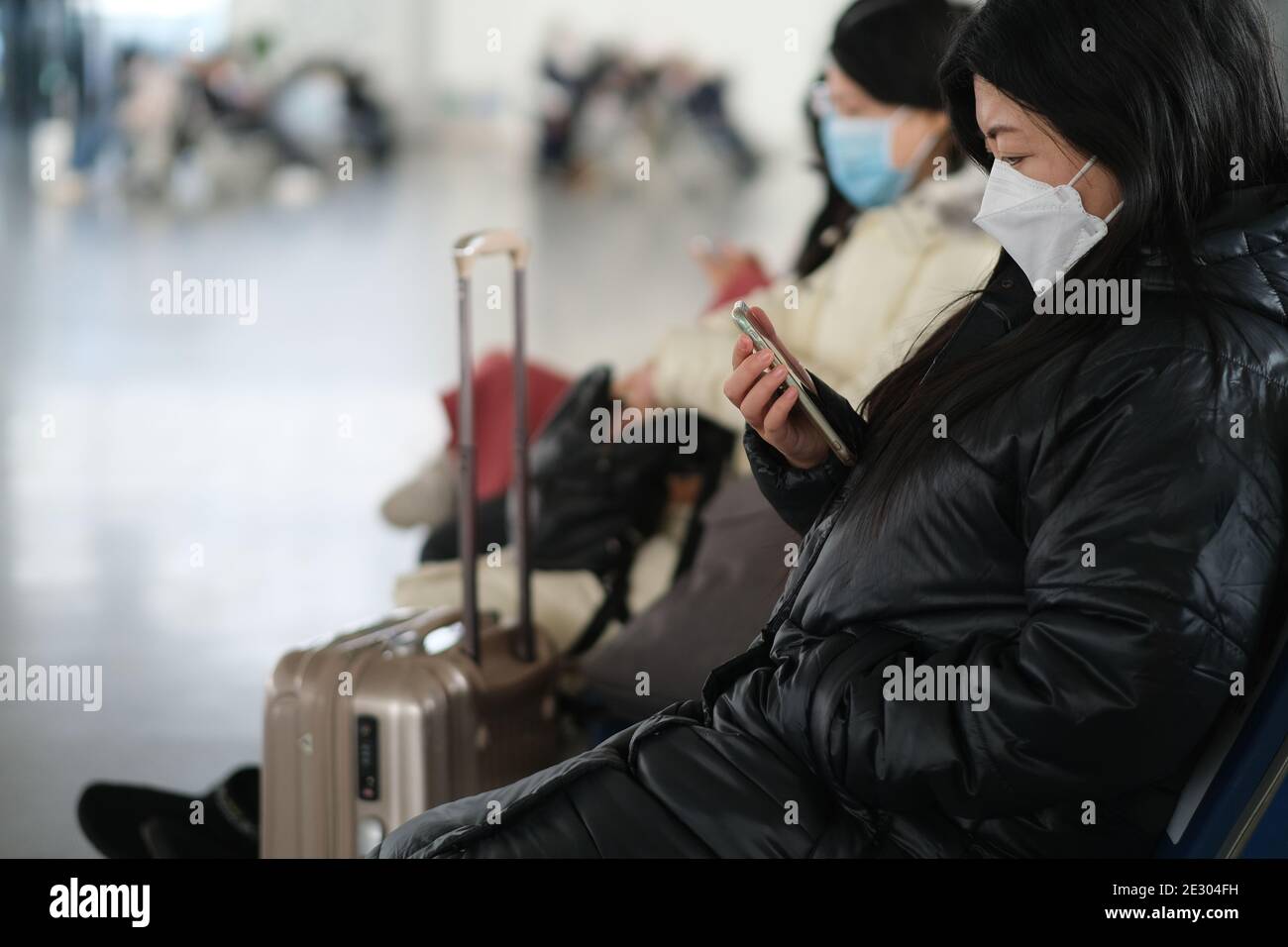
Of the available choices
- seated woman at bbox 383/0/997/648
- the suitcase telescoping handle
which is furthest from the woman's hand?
seated woman at bbox 383/0/997/648

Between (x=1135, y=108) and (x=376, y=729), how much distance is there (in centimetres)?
135

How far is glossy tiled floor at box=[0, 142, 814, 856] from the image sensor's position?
2.96 m

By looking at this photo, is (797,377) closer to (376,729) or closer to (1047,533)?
(1047,533)

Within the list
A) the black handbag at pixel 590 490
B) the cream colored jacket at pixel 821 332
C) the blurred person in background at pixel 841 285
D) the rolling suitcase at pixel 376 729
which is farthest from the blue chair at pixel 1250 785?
the black handbag at pixel 590 490

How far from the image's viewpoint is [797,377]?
130 cm

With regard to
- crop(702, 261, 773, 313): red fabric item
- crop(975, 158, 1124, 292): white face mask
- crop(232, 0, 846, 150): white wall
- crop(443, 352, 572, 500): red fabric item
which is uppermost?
crop(232, 0, 846, 150): white wall

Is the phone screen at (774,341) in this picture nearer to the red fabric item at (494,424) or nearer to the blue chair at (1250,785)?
the blue chair at (1250,785)

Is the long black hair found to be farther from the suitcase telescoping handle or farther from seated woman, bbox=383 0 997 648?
seated woman, bbox=383 0 997 648

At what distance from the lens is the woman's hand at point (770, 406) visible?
128 cm

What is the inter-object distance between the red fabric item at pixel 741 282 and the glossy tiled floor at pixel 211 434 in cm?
110

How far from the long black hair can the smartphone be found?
0.11 meters

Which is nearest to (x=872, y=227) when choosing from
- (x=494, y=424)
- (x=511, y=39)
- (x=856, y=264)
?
(x=856, y=264)
